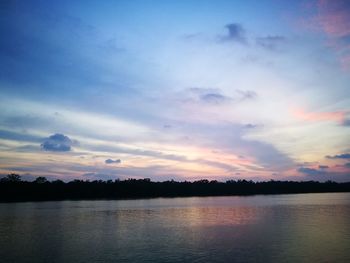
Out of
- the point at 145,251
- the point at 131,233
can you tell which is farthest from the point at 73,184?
the point at 145,251

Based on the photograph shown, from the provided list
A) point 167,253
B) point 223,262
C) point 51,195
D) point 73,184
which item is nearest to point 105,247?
point 167,253

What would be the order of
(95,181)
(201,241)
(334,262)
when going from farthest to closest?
(95,181) < (201,241) < (334,262)

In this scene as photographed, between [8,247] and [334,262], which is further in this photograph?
[8,247]

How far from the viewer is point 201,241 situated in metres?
34.0

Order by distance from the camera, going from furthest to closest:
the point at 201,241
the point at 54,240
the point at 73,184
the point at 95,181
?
the point at 95,181
the point at 73,184
the point at 54,240
the point at 201,241

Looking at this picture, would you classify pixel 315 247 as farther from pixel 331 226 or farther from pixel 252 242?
pixel 331 226

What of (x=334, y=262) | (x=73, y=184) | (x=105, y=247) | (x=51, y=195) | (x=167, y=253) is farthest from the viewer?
(x=73, y=184)

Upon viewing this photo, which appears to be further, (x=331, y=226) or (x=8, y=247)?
(x=331, y=226)

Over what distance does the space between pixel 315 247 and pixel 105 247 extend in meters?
19.4

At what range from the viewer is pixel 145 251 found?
96.9ft

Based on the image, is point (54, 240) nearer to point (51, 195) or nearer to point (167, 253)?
point (167, 253)

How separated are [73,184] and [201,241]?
15337 centimetres

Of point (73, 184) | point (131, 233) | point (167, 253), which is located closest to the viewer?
point (167, 253)

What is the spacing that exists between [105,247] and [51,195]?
13044cm
